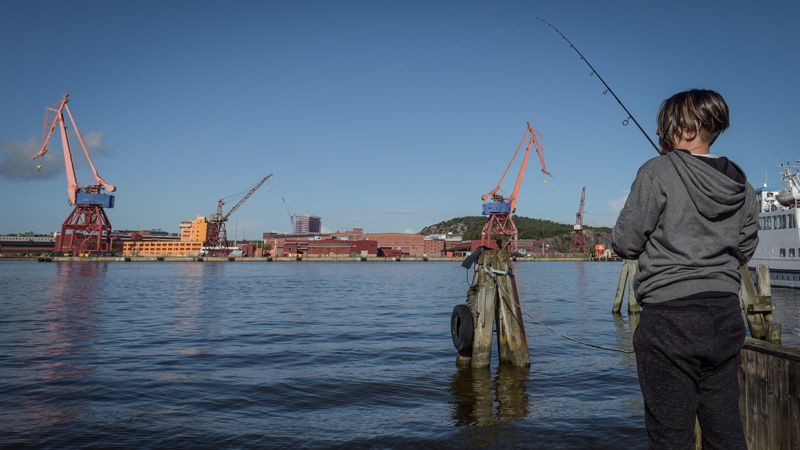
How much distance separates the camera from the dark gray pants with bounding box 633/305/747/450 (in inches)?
74.6

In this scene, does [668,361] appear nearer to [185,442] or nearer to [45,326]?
[185,442]

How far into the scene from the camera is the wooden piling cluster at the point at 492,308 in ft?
25.0

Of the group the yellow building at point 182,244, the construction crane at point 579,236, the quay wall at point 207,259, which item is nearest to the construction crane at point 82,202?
the quay wall at point 207,259

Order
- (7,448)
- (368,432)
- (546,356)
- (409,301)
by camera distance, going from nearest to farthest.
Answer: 1. (7,448)
2. (368,432)
3. (546,356)
4. (409,301)

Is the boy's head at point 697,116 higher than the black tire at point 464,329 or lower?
higher

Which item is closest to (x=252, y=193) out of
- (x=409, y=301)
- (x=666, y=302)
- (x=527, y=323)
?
(x=409, y=301)

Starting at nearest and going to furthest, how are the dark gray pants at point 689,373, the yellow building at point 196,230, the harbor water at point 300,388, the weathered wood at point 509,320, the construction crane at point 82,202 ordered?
the dark gray pants at point 689,373 → the harbor water at point 300,388 → the weathered wood at point 509,320 → the construction crane at point 82,202 → the yellow building at point 196,230

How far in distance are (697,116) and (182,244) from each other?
561ft

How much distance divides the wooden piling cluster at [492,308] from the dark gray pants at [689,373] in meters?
5.56

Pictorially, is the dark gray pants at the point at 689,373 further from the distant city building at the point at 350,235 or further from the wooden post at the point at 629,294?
the distant city building at the point at 350,235

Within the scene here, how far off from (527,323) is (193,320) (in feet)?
32.4

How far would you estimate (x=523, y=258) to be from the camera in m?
132

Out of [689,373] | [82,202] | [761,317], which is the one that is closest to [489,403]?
[689,373]

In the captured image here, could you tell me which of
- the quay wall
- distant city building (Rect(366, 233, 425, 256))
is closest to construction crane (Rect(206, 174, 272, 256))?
the quay wall
